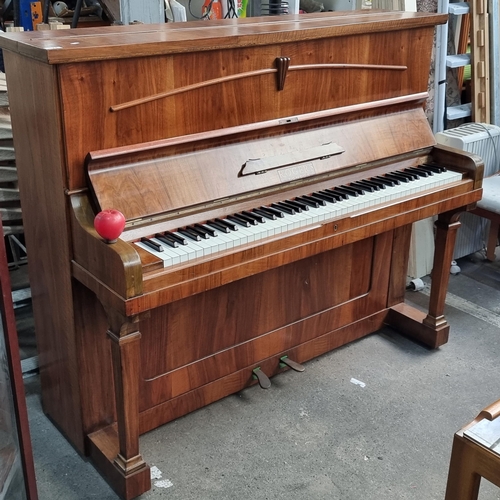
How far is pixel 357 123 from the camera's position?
98.5 inches

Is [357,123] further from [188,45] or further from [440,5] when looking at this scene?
[440,5]

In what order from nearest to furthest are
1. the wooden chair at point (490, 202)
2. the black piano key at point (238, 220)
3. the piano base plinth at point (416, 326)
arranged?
the black piano key at point (238, 220) < the piano base plinth at point (416, 326) < the wooden chair at point (490, 202)

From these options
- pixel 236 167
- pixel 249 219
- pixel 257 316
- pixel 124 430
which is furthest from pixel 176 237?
pixel 257 316

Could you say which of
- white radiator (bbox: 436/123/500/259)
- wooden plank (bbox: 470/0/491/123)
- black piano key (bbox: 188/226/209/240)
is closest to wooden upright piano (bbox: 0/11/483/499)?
black piano key (bbox: 188/226/209/240)

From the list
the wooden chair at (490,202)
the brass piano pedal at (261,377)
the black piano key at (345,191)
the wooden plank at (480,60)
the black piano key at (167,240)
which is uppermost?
the wooden plank at (480,60)

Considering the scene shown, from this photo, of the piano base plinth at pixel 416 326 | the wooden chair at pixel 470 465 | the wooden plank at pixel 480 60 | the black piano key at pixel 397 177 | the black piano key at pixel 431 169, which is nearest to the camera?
the wooden chair at pixel 470 465

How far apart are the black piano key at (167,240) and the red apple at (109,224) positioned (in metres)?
0.20

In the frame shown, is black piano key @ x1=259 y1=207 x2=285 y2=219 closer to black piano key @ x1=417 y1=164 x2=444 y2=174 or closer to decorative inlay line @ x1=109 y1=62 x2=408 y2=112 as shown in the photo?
decorative inlay line @ x1=109 y1=62 x2=408 y2=112

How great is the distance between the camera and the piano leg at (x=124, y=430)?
6.07ft

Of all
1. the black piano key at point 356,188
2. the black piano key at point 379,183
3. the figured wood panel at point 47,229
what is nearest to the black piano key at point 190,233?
the figured wood panel at point 47,229

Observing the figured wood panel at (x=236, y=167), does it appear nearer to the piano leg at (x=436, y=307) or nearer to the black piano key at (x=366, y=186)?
the black piano key at (x=366, y=186)

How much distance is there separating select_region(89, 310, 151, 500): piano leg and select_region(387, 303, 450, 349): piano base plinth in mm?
1341

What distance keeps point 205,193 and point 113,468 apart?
88cm

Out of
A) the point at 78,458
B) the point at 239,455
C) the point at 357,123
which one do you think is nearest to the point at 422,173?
the point at 357,123
